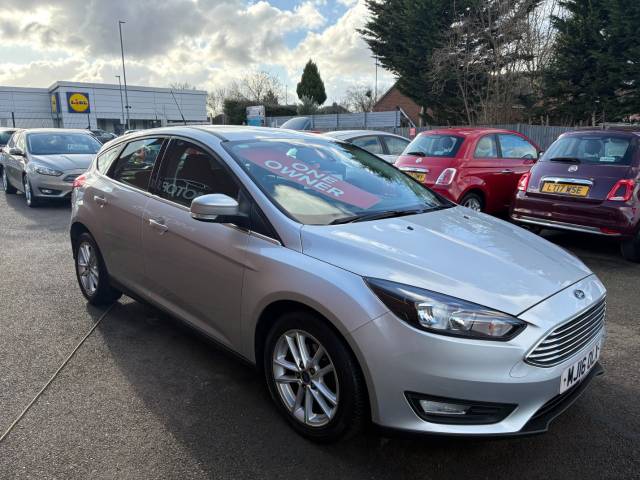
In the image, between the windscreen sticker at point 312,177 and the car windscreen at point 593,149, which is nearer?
the windscreen sticker at point 312,177

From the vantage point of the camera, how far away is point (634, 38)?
19625 mm

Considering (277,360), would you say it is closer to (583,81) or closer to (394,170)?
(394,170)

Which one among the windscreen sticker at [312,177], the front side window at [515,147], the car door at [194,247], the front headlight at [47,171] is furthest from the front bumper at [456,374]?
the front headlight at [47,171]

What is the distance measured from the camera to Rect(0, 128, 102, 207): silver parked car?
1014 centimetres

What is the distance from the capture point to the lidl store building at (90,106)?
49.8 metres

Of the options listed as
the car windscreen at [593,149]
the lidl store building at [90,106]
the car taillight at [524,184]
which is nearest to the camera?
the car windscreen at [593,149]

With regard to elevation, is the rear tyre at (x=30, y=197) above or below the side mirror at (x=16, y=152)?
below

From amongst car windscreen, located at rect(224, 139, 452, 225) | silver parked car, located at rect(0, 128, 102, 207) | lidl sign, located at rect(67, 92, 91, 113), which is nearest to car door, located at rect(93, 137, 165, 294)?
car windscreen, located at rect(224, 139, 452, 225)

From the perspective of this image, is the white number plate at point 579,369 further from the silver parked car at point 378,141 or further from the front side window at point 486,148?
the silver parked car at point 378,141

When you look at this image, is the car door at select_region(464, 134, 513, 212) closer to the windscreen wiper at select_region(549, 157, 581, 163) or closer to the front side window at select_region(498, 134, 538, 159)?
the front side window at select_region(498, 134, 538, 159)

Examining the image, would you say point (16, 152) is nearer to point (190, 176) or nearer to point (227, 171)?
point (190, 176)

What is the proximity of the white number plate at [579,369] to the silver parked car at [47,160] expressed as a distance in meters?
9.86

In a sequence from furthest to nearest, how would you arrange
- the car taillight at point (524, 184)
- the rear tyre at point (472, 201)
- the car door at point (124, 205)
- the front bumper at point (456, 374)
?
the rear tyre at point (472, 201) → the car taillight at point (524, 184) → the car door at point (124, 205) → the front bumper at point (456, 374)

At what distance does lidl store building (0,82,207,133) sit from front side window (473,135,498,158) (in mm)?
44718
